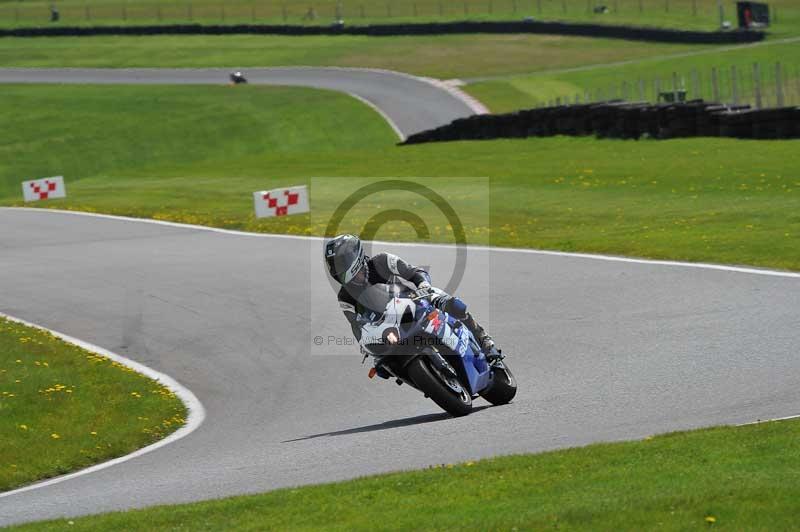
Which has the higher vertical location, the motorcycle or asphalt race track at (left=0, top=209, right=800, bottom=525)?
the motorcycle

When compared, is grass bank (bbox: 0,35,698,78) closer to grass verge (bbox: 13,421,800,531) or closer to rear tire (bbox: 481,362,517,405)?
rear tire (bbox: 481,362,517,405)

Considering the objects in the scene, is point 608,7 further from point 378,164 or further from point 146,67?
point 378,164

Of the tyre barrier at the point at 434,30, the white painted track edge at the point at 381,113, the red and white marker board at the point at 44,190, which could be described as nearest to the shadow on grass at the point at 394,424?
the red and white marker board at the point at 44,190

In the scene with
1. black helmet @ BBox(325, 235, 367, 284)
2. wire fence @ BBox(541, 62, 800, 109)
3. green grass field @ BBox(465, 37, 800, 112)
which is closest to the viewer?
black helmet @ BBox(325, 235, 367, 284)

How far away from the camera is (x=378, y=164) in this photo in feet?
123

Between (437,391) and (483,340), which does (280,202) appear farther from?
(437,391)

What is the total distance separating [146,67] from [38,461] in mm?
68391

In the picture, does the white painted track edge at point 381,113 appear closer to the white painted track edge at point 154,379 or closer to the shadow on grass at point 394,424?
the white painted track edge at point 154,379

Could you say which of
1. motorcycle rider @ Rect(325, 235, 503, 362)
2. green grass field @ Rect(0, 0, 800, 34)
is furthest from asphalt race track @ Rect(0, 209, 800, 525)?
green grass field @ Rect(0, 0, 800, 34)

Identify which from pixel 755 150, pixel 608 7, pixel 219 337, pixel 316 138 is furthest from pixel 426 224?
pixel 608 7

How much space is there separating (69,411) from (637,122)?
79.1 feet

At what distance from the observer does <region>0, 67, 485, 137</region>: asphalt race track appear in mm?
58781

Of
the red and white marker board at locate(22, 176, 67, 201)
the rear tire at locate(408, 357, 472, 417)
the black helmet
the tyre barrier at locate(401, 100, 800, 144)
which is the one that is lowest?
the red and white marker board at locate(22, 176, 67, 201)

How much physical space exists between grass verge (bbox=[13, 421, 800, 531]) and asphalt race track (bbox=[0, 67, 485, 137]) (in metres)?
45.9
